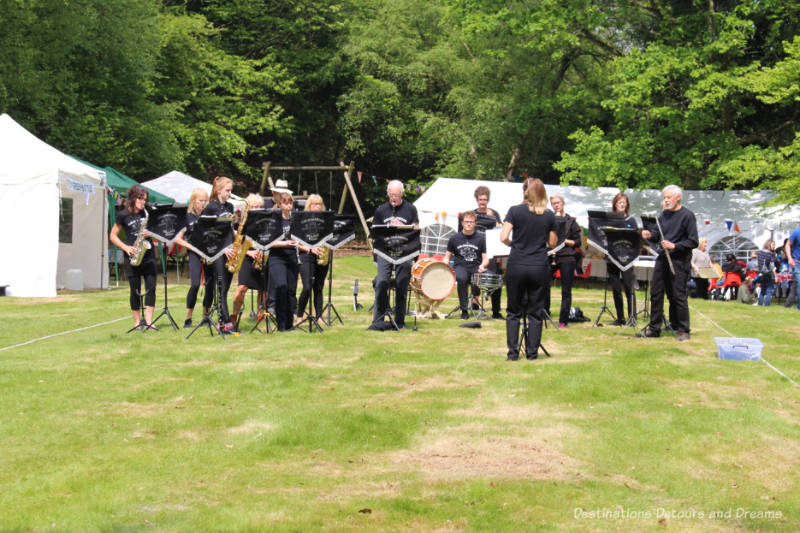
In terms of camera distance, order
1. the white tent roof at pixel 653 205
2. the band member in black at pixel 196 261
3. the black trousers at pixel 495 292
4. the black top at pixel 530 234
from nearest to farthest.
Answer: the black top at pixel 530 234 < the band member in black at pixel 196 261 < the black trousers at pixel 495 292 < the white tent roof at pixel 653 205

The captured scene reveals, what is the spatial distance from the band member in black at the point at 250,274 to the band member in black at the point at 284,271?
303mm

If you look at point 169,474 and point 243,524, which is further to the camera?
point 169,474

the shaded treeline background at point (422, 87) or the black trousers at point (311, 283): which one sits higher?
the shaded treeline background at point (422, 87)

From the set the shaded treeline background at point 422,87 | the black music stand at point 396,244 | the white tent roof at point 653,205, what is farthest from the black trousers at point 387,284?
the shaded treeline background at point 422,87

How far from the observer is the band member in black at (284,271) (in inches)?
465

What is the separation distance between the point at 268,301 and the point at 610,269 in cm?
511

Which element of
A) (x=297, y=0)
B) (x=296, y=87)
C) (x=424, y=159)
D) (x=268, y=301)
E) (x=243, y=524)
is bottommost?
(x=243, y=524)

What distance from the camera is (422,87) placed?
39031 millimetres

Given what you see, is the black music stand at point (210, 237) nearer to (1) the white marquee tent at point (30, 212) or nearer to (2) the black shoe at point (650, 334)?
(2) the black shoe at point (650, 334)

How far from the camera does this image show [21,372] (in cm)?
892

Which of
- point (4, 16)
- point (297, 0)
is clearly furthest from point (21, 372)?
point (297, 0)

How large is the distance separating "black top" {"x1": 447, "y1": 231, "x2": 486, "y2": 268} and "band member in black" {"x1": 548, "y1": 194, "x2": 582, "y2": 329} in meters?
1.32

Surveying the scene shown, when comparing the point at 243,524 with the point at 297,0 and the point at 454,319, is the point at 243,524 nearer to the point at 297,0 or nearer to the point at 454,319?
the point at 454,319

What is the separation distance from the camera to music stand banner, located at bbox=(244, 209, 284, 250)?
11422 mm
